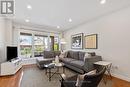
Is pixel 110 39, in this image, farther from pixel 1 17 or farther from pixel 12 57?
pixel 1 17

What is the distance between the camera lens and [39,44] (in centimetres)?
679

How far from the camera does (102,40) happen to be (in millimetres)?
4141

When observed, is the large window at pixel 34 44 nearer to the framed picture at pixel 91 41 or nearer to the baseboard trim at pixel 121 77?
the framed picture at pixel 91 41

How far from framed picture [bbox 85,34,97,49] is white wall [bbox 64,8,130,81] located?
0.73ft

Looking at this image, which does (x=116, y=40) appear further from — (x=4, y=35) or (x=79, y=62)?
(x=4, y=35)

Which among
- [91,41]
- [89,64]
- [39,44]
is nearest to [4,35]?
[39,44]

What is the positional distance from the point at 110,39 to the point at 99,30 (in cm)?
75

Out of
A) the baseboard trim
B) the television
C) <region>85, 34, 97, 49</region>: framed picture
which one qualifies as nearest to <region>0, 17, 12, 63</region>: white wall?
the television

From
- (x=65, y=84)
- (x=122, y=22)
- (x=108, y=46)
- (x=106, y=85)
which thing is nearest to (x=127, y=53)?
(x=108, y=46)

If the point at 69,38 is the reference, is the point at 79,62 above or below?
below

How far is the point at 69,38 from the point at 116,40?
A: 374 cm

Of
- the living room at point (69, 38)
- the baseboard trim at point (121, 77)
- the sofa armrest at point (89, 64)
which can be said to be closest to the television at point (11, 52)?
the living room at point (69, 38)

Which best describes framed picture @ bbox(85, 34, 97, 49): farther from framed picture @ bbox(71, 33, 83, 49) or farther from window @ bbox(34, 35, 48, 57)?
window @ bbox(34, 35, 48, 57)

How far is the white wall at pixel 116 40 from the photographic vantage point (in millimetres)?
3238
